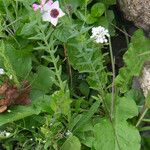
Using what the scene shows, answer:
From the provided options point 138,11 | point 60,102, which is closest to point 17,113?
point 60,102

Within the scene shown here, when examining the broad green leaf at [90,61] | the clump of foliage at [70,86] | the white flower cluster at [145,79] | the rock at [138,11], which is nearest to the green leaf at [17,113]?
the clump of foliage at [70,86]

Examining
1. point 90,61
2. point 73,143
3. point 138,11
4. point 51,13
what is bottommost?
point 73,143

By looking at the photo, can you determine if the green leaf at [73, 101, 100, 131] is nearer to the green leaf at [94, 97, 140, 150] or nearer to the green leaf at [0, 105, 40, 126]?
the green leaf at [94, 97, 140, 150]

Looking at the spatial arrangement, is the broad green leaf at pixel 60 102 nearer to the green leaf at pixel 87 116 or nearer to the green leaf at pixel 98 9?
the green leaf at pixel 87 116

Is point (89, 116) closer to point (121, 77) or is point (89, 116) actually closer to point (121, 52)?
point (121, 77)

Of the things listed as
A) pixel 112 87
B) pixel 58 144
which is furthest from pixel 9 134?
pixel 112 87

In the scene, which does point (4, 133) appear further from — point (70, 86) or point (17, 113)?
point (70, 86)

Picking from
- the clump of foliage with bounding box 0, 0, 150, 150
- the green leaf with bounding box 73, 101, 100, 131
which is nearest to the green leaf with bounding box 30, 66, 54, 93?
the clump of foliage with bounding box 0, 0, 150, 150
